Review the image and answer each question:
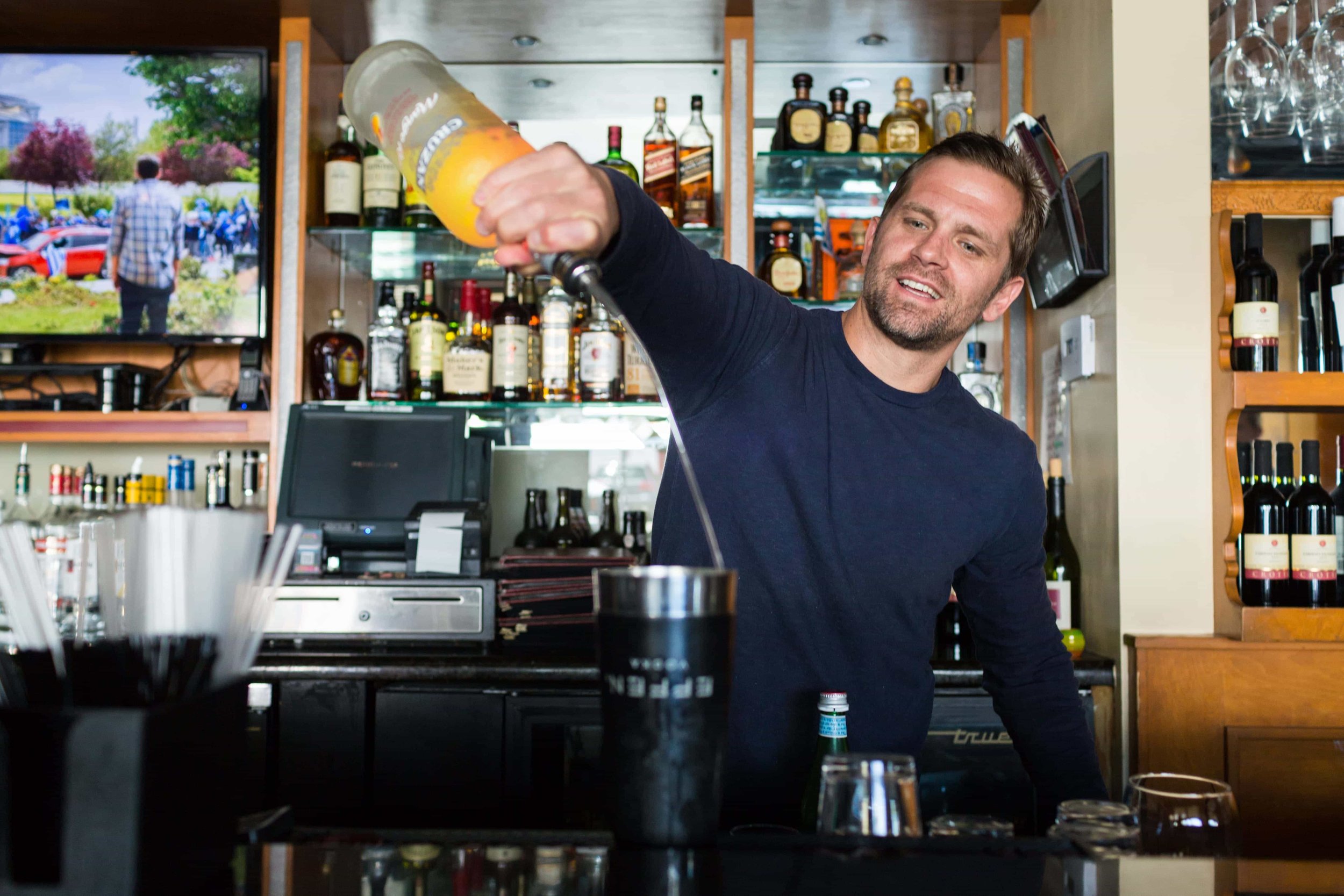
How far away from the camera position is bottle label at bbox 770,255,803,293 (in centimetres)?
244

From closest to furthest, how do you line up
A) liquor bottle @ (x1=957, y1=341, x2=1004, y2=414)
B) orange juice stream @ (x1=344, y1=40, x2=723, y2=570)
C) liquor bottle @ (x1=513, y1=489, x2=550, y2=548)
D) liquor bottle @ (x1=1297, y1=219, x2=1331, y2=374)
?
1. orange juice stream @ (x1=344, y1=40, x2=723, y2=570)
2. liquor bottle @ (x1=1297, y1=219, x2=1331, y2=374)
3. liquor bottle @ (x1=957, y1=341, x2=1004, y2=414)
4. liquor bottle @ (x1=513, y1=489, x2=550, y2=548)

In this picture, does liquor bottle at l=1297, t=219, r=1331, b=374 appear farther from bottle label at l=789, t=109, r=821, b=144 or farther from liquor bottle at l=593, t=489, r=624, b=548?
liquor bottle at l=593, t=489, r=624, b=548

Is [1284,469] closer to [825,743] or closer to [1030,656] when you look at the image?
[1030,656]

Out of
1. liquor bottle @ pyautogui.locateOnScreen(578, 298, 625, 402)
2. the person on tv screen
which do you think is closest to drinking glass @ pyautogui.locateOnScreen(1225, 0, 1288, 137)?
liquor bottle @ pyautogui.locateOnScreen(578, 298, 625, 402)

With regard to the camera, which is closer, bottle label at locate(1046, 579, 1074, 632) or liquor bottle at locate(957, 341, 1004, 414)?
bottle label at locate(1046, 579, 1074, 632)

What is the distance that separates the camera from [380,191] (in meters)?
2.44

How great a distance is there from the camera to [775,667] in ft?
3.67

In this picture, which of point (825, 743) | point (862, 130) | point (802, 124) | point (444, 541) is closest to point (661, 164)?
point (802, 124)

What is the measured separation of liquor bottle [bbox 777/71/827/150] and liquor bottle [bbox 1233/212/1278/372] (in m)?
0.91

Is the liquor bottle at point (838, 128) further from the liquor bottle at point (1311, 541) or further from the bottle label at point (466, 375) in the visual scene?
the liquor bottle at point (1311, 541)

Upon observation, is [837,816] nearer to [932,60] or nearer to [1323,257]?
[1323,257]

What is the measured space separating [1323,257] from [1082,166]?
0.47 m

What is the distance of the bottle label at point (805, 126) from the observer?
2441mm

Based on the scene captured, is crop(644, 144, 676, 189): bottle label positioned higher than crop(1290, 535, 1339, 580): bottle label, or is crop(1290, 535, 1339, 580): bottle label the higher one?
crop(644, 144, 676, 189): bottle label
